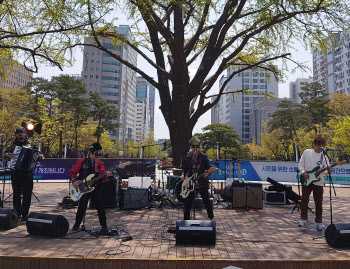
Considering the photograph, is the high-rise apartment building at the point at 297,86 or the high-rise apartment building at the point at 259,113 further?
the high-rise apartment building at the point at 297,86

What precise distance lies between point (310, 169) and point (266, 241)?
2064 millimetres

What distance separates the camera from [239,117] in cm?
13675

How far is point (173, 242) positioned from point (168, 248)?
37 centimetres

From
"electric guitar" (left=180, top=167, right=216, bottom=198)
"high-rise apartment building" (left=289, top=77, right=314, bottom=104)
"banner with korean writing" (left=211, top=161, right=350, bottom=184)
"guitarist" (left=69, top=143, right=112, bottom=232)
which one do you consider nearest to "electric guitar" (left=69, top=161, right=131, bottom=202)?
"guitarist" (left=69, top=143, right=112, bottom=232)

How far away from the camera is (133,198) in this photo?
884cm

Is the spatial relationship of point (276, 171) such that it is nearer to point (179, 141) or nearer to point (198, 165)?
point (179, 141)

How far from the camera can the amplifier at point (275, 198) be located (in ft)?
33.8

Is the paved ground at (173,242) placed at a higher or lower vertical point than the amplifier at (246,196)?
lower

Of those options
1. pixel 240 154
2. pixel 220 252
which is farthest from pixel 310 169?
pixel 240 154

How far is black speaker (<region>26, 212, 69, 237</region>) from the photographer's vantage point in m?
5.36

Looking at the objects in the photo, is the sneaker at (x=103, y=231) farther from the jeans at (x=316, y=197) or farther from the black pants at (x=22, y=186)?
the jeans at (x=316, y=197)

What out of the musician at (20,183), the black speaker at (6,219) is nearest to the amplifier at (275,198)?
the musician at (20,183)

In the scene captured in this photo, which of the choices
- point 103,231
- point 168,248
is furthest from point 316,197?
point 103,231

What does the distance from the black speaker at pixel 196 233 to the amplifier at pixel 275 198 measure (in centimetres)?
615
